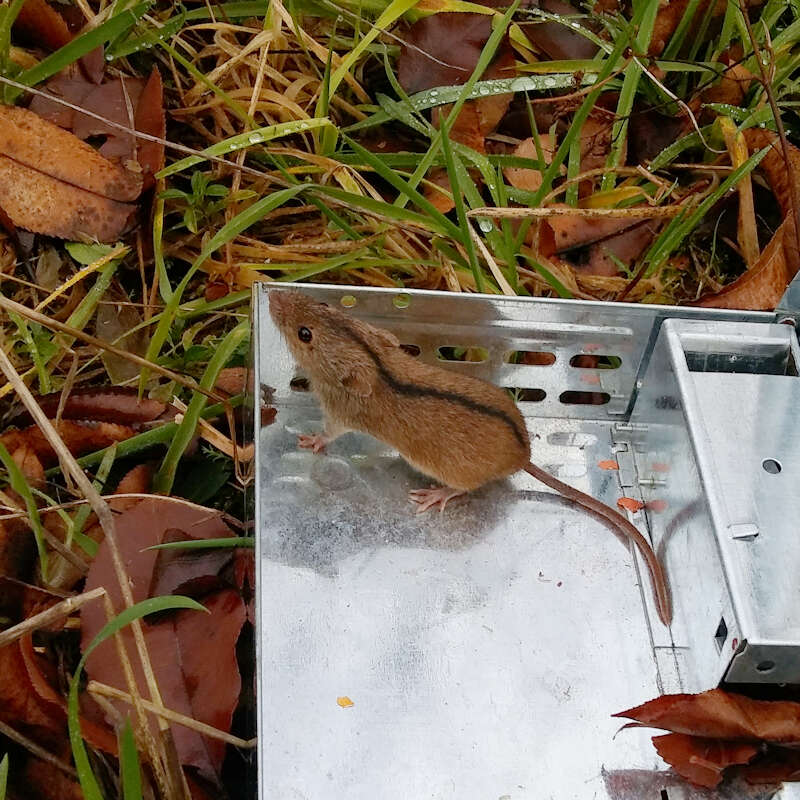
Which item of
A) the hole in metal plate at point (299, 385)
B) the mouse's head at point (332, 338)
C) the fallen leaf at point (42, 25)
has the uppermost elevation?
the fallen leaf at point (42, 25)

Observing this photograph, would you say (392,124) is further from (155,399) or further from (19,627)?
(19,627)

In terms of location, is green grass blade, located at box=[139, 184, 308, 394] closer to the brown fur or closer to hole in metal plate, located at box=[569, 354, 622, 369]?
the brown fur

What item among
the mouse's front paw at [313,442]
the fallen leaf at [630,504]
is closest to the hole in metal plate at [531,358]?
the fallen leaf at [630,504]

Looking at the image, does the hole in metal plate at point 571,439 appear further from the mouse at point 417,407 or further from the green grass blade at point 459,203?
the green grass blade at point 459,203

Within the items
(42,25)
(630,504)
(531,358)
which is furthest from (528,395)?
(42,25)

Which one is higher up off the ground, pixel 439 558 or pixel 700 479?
pixel 700 479

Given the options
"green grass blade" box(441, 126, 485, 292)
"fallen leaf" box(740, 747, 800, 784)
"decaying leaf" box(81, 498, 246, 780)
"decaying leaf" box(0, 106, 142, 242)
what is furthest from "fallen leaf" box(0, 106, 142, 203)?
"fallen leaf" box(740, 747, 800, 784)

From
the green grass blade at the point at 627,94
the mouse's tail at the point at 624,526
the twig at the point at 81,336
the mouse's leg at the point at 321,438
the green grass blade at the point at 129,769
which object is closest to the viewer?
the green grass blade at the point at 129,769

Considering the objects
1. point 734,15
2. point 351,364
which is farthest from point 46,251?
point 734,15
